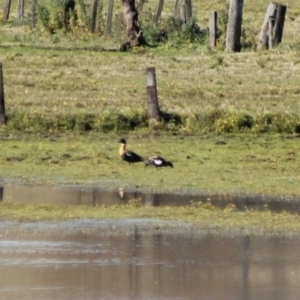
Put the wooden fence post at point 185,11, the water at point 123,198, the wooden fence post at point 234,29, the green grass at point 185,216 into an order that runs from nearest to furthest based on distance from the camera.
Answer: the green grass at point 185,216 → the water at point 123,198 → the wooden fence post at point 234,29 → the wooden fence post at point 185,11

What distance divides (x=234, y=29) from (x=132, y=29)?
3.34 meters

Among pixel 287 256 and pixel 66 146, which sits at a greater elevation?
pixel 287 256

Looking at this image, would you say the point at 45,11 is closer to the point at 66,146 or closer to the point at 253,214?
the point at 66,146

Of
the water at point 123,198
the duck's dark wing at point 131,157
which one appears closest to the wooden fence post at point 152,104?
the duck's dark wing at point 131,157

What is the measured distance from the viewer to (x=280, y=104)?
25547mm

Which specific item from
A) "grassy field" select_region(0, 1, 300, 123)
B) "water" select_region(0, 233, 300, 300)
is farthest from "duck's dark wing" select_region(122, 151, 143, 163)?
"water" select_region(0, 233, 300, 300)

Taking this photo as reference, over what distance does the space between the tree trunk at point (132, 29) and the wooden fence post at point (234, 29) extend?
9.51ft

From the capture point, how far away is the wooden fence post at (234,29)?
1303 inches

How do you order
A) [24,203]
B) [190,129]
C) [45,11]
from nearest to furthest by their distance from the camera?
[24,203] → [190,129] → [45,11]

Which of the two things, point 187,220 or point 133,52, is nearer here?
point 187,220

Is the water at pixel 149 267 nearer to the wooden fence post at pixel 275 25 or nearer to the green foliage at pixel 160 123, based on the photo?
the green foliage at pixel 160 123

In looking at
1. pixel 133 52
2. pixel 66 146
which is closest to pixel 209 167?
pixel 66 146

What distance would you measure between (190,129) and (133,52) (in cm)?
1035

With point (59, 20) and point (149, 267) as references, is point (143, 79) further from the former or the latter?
point (149, 267)
